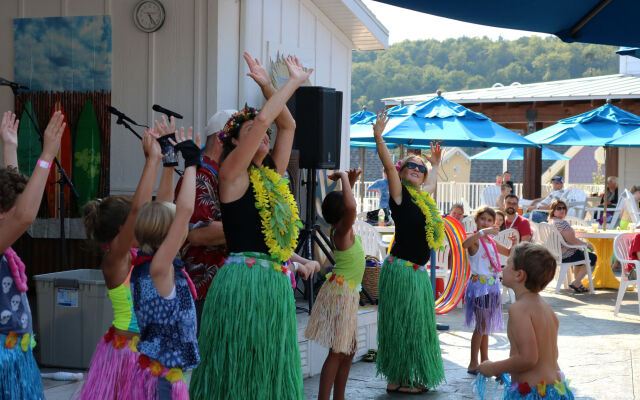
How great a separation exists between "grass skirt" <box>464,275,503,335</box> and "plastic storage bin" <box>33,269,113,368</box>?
2519mm

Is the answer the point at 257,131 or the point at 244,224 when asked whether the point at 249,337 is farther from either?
the point at 257,131

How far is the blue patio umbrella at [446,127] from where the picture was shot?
31.0 feet

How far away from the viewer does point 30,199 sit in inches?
99.3

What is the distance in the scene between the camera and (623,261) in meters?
7.97

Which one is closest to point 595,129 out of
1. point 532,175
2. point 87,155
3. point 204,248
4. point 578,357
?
point 532,175

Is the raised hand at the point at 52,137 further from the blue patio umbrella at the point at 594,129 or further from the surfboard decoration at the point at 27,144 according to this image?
the blue patio umbrella at the point at 594,129

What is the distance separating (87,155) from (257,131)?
3320 mm

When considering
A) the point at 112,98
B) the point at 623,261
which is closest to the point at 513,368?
the point at 112,98

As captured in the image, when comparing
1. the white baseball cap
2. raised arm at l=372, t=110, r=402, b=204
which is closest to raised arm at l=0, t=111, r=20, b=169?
the white baseball cap

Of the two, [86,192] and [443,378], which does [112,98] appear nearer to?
[86,192]

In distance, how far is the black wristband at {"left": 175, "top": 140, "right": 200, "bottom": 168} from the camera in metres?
2.71

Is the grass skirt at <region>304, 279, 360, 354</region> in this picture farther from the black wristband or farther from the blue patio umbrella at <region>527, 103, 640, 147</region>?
the blue patio umbrella at <region>527, 103, 640, 147</region>

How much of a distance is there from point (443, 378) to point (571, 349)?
1.89 meters

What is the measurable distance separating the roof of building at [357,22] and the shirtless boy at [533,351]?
4.52 metres
